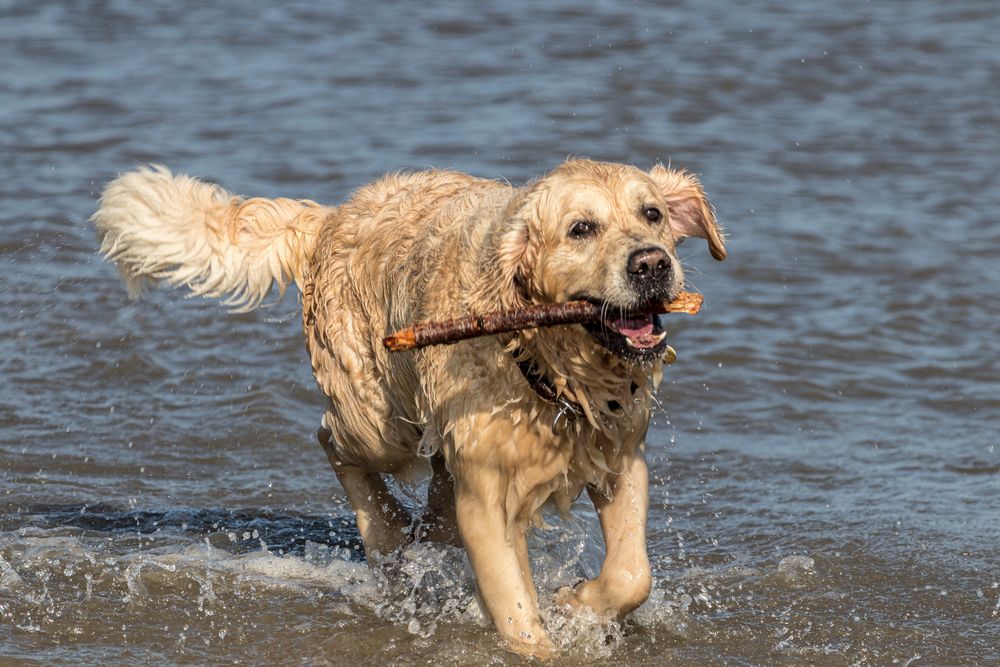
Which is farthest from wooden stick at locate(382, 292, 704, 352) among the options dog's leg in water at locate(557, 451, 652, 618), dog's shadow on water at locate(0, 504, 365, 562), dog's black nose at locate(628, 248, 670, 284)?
dog's shadow on water at locate(0, 504, 365, 562)

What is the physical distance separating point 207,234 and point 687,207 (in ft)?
7.69

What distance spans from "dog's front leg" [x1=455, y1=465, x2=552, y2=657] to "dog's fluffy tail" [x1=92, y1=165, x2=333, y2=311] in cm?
174

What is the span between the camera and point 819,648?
5.65m

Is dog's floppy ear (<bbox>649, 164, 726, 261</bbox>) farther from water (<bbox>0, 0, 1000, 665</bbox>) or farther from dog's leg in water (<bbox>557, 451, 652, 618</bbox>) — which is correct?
water (<bbox>0, 0, 1000, 665</bbox>)

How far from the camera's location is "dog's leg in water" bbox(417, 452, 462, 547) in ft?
21.4

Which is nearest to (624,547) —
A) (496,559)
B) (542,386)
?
(496,559)

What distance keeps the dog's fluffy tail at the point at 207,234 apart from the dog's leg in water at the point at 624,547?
1960 millimetres

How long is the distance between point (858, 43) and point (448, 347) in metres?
11.5

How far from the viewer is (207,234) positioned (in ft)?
22.1

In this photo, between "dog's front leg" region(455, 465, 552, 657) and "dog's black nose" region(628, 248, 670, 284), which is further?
"dog's front leg" region(455, 465, 552, 657)

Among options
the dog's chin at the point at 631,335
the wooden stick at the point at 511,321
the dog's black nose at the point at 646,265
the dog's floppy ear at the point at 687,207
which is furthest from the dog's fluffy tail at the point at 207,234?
the dog's black nose at the point at 646,265

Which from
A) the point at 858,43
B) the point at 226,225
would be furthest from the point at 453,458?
the point at 858,43

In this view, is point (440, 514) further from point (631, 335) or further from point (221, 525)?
point (631, 335)

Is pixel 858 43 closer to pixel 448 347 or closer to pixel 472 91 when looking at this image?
pixel 472 91
